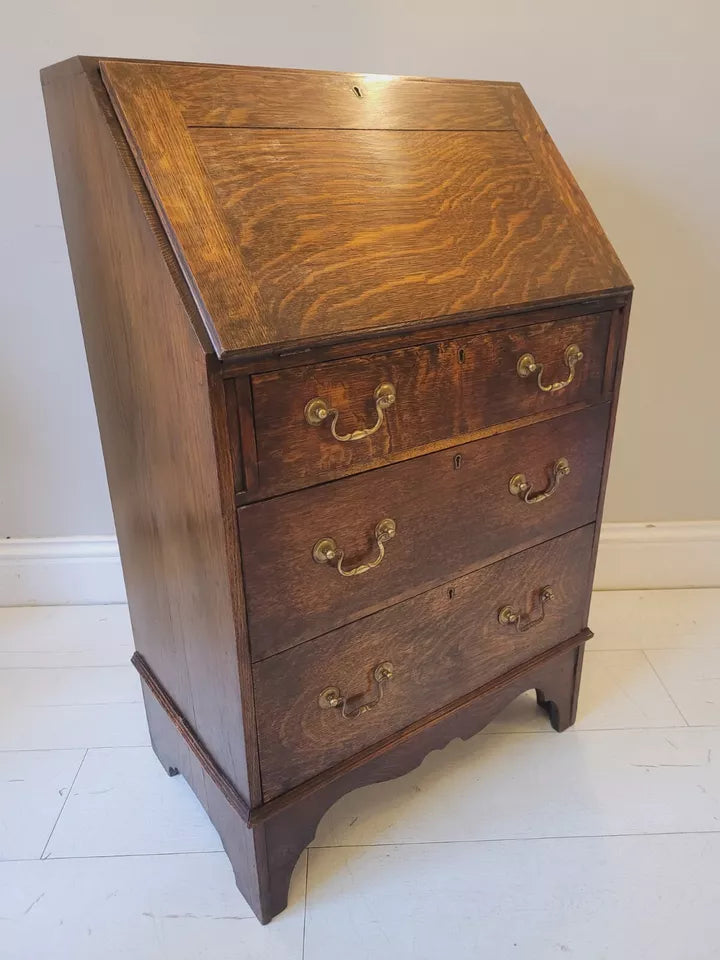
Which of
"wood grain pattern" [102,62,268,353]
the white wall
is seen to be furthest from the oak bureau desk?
the white wall

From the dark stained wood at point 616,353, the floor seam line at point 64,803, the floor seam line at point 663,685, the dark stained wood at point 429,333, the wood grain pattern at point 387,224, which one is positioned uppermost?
the wood grain pattern at point 387,224

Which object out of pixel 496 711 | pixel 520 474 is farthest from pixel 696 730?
pixel 520 474

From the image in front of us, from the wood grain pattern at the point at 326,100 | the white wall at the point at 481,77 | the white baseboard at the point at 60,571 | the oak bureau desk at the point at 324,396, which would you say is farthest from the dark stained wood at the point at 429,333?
the white baseboard at the point at 60,571

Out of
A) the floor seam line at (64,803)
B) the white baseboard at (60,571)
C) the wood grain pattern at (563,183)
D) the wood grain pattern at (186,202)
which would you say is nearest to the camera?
the wood grain pattern at (186,202)

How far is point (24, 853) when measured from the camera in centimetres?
120

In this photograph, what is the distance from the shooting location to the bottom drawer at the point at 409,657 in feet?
3.28

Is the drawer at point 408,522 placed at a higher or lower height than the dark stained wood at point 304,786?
higher

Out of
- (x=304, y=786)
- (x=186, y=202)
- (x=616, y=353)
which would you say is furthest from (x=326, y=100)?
(x=304, y=786)

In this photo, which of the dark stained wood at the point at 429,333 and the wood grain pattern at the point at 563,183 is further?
the wood grain pattern at the point at 563,183

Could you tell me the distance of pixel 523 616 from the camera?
1.26 meters

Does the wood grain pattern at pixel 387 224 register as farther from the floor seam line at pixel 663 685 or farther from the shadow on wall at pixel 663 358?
the floor seam line at pixel 663 685

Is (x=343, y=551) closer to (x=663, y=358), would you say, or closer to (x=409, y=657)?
→ (x=409, y=657)

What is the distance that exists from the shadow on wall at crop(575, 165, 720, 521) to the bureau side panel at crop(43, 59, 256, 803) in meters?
1.04

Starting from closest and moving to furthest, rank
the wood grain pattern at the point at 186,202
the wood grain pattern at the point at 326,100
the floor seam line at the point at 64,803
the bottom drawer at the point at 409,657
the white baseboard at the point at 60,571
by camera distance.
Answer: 1. the wood grain pattern at the point at 186,202
2. the wood grain pattern at the point at 326,100
3. the bottom drawer at the point at 409,657
4. the floor seam line at the point at 64,803
5. the white baseboard at the point at 60,571
